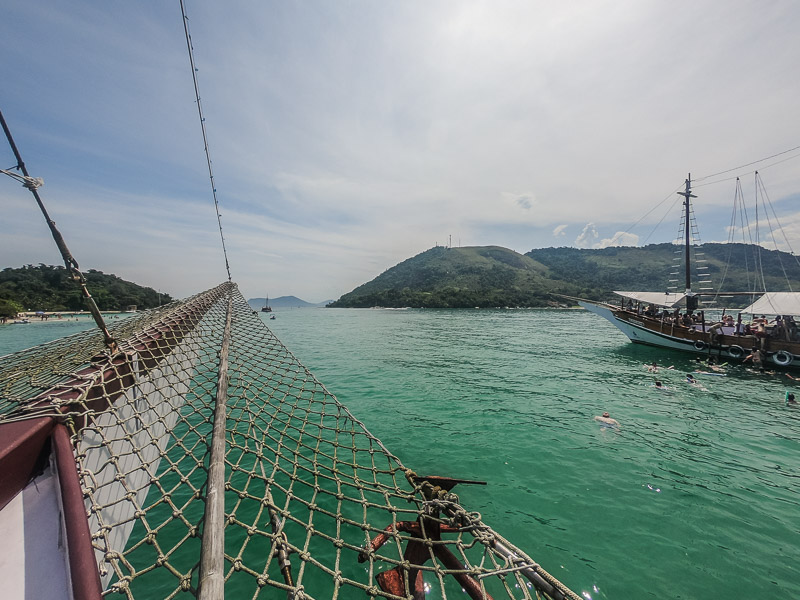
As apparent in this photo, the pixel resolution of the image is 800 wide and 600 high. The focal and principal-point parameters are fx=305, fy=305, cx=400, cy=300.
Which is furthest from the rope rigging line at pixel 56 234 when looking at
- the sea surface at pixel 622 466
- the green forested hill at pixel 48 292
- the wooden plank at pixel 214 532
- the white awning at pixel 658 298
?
the green forested hill at pixel 48 292

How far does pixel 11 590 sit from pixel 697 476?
32.5 ft

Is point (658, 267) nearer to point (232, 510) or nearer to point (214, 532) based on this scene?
point (232, 510)

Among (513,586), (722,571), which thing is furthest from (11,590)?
(722,571)

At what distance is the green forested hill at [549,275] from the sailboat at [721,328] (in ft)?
163

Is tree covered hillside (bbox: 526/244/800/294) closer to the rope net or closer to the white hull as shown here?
the white hull

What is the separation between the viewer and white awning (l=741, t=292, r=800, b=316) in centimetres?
1720

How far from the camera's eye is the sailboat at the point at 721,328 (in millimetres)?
17000

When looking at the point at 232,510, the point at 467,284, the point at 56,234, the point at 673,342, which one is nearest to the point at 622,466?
the point at 232,510

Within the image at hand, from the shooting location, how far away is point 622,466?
22.4 feet

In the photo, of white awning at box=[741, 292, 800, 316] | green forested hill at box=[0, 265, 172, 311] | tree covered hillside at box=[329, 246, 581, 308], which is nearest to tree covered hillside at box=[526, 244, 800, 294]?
tree covered hillside at box=[329, 246, 581, 308]

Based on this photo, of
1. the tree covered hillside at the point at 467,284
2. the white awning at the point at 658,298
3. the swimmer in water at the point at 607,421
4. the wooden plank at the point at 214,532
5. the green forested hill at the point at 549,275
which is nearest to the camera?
the wooden plank at the point at 214,532

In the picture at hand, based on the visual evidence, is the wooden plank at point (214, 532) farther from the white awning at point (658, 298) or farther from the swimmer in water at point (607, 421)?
the white awning at point (658, 298)

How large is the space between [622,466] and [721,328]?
71.1 ft

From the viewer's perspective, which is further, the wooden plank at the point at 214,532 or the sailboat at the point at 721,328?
the sailboat at the point at 721,328
